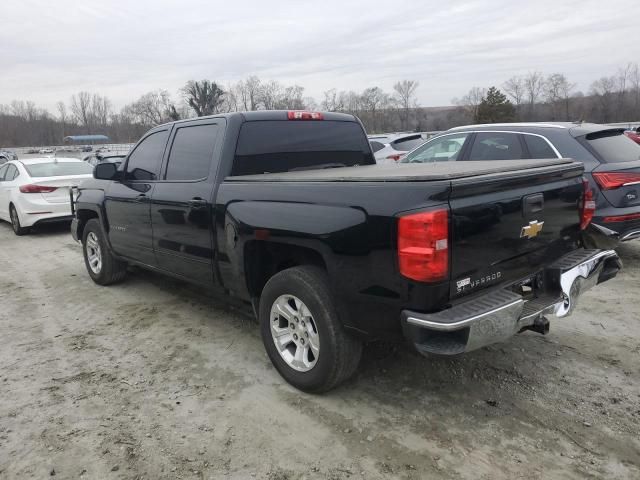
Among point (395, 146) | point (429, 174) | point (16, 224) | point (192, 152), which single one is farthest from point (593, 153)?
point (16, 224)

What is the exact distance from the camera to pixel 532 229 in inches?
123

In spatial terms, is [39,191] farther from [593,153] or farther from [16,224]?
[593,153]

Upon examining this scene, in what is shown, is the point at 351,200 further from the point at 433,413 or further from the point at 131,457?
the point at 131,457

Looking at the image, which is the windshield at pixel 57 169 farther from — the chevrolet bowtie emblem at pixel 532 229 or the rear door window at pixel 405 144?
the chevrolet bowtie emblem at pixel 532 229

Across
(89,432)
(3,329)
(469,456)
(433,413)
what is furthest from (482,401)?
(3,329)

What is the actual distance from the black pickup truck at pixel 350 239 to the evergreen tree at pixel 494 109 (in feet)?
163

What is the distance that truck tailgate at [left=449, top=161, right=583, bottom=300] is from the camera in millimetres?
2688

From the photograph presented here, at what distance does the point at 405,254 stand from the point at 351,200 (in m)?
0.48

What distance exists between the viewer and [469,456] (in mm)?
2707

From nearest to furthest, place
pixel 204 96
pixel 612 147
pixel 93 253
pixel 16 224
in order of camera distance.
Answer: pixel 612 147 → pixel 93 253 → pixel 16 224 → pixel 204 96

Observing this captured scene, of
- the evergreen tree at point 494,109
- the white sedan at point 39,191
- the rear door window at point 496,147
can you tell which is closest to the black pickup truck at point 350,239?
the rear door window at point 496,147

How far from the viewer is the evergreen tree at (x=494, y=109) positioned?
50375 millimetres

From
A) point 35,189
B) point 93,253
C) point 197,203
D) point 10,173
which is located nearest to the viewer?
point 197,203

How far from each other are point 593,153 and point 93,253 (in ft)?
20.1
